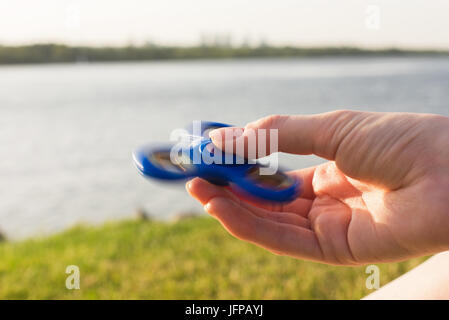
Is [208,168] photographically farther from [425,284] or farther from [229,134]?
[425,284]

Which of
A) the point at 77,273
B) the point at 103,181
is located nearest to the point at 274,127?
the point at 77,273

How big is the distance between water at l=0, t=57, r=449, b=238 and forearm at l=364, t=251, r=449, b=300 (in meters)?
0.83

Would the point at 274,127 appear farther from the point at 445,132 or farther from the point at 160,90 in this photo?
the point at 160,90

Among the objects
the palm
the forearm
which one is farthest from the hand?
the forearm

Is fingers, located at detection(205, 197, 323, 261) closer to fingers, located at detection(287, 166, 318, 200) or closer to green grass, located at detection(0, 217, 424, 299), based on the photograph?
fingers, located at detection(287, 166, 318, 200)

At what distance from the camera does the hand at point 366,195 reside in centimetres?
119

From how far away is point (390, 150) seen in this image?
1.25m

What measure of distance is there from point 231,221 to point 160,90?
21.4m

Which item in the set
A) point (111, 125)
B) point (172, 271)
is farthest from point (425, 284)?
point (111, 125)

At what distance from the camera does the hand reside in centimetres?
119

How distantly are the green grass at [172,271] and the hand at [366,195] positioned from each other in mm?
1429

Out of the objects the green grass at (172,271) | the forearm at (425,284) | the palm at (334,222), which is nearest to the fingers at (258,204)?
the palm at (334,222)

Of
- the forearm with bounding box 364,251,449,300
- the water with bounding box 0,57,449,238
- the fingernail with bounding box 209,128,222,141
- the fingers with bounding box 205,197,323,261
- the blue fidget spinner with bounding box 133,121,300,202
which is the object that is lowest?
the water with bounding box 0,57,449,238

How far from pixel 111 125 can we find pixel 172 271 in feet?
34.1
